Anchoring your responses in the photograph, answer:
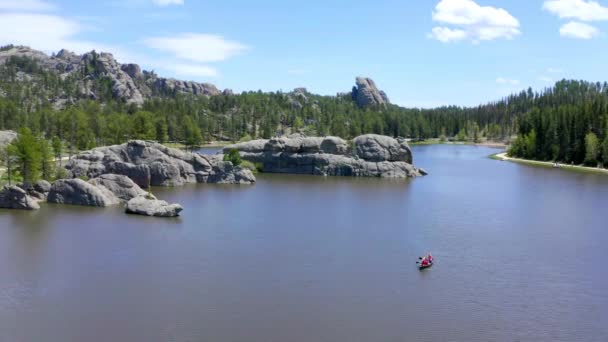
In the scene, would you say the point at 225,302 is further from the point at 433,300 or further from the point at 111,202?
the point at 111,202

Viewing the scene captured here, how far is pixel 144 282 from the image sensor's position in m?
37.5

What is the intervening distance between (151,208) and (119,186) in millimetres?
10491

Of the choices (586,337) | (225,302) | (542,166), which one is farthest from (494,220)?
(542,166)

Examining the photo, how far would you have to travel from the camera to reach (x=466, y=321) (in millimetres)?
31953

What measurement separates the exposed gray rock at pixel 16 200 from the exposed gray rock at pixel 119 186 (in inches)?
328

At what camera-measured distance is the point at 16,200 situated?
201ft

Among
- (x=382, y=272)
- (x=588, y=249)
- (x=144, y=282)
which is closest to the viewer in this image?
(x=144, y=282)

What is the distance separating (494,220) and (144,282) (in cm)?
4018

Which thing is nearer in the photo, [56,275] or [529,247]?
[56,275]

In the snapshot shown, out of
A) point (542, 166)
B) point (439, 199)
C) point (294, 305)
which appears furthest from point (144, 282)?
point (542, 166)

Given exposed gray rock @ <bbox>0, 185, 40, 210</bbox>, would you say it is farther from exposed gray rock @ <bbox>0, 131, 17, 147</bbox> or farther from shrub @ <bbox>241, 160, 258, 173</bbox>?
shrub @ <bbox>241, 160, 258, 173</bbox>

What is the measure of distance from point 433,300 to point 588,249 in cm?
2169

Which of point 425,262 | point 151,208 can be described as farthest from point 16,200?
point 425,262

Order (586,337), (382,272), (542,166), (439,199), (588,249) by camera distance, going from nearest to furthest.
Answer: (586,337)
(382,272)
(588,249)
(439,199)
(542,166)
